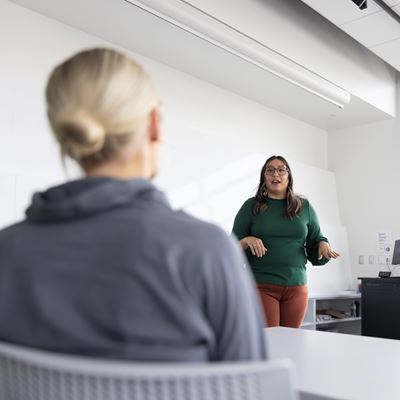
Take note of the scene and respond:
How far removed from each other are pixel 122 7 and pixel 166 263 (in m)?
2.97

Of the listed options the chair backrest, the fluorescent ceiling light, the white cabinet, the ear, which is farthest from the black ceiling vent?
the chair backrest

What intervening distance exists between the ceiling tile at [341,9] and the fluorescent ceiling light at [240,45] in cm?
45

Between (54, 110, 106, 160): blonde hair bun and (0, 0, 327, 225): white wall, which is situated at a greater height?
(0, 0, 327, 225): white wall

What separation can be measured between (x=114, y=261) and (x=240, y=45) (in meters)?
3.31

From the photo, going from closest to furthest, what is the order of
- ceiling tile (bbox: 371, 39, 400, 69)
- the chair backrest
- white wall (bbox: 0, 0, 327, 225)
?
the chair backrest, white wall (bbox: 0, 0, 327, 225), ceiling tile (bbox: 371, 39, 400, 69)

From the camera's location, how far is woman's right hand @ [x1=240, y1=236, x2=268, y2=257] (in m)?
2.56

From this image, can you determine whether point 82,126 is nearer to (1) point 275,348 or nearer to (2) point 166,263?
(2) point 166,263

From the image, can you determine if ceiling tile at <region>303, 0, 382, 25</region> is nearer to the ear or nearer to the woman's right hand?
the woman's right hand

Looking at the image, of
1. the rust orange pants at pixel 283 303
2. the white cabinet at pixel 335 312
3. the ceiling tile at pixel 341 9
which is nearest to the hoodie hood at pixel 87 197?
the rust orange pants at pixel 283 303

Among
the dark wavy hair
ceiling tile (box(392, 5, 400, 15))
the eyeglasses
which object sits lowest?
the dark wavy hair

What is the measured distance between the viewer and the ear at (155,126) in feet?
2.49

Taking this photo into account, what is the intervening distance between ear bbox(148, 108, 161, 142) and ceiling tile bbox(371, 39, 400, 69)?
4111 mm

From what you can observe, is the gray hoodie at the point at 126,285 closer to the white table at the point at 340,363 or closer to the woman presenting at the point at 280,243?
the white table at the point at 340,363

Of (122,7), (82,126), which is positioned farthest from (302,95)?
(82,126)
